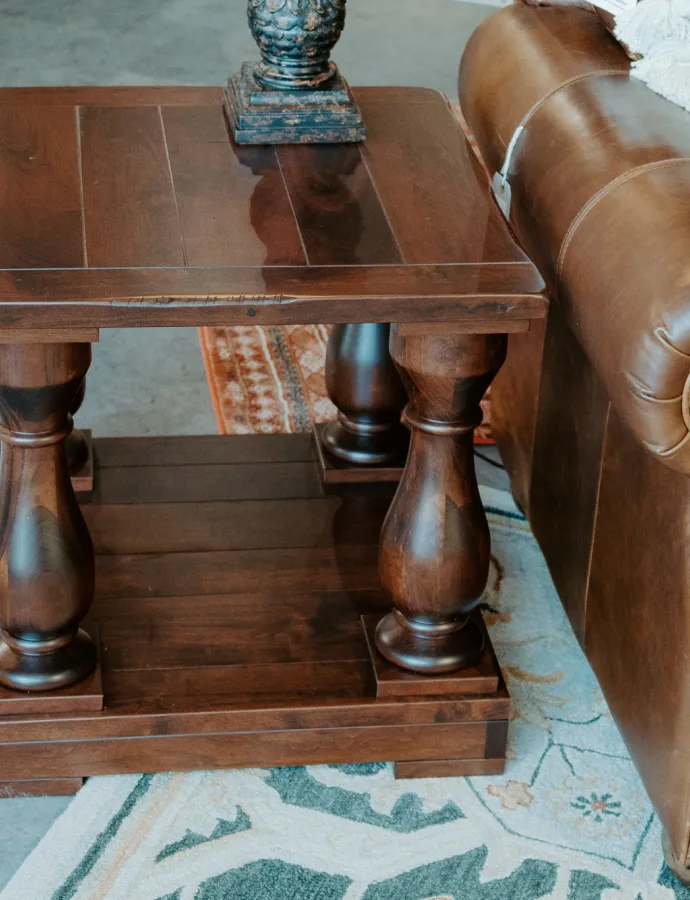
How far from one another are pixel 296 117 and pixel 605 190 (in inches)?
15.8

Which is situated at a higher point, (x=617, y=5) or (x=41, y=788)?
(x=617, y=5)

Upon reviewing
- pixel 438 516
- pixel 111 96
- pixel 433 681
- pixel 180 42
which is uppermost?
pixel 111 96

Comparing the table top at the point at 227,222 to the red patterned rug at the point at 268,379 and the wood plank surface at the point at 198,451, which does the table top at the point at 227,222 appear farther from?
the red patterned rug at the point at 268,379

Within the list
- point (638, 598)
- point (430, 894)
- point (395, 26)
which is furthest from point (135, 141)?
point (395, 26)

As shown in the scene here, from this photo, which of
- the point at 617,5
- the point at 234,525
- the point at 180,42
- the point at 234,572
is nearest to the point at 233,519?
the point at 234,525

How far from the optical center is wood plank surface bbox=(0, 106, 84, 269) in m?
1.10

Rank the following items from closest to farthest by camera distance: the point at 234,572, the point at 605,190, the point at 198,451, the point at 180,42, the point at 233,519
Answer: the point at 605,190
the point at 234,572
the point at 233,519
the point at 198,451
the point at 180,42

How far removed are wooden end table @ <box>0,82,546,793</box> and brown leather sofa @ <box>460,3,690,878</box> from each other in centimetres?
7

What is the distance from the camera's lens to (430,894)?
118 centimetres

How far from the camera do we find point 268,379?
212 centimetres

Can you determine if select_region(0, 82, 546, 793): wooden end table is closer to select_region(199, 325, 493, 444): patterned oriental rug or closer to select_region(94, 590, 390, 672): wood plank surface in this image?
select_region(94, 590, 390, 672): wood plank surface

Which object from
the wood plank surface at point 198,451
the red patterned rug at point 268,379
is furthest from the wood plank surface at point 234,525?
the red patterned rug at point 268,379

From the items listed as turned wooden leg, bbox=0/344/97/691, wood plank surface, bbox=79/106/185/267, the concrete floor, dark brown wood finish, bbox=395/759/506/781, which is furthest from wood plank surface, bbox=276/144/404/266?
the concrete floor

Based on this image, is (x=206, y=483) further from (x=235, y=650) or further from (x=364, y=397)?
(x=235, y=650)
